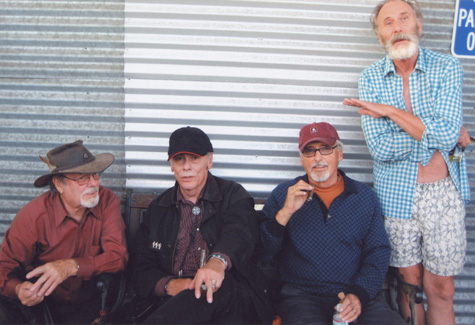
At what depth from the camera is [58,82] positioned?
3.69 metres

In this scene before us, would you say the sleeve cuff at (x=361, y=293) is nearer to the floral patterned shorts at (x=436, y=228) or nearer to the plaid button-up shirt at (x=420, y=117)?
the floral patterned shorts at (x=436, y=228)

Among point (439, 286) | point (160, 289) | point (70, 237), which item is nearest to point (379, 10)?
point (439, 286)

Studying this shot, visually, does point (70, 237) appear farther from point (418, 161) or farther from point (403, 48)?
point (403, 48)

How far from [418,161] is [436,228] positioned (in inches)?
19.2

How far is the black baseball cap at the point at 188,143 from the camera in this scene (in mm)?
3086

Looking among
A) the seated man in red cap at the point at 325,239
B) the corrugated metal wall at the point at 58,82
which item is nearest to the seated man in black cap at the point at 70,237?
the corrugated metal wall at the point at 58,82

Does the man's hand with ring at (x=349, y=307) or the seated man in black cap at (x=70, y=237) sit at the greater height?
the seated man in black cap at (x=70, y=237)

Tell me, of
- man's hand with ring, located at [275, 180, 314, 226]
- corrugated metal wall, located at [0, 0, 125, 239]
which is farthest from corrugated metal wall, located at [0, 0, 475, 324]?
man's hand with ring, located at [275, 180, 314, 226]

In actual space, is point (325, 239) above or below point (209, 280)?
above

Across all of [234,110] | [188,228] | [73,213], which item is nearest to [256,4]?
[234,110]

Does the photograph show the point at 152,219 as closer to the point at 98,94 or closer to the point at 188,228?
the point at 188,228

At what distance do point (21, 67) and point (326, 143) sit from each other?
2603 mm

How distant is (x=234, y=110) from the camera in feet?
12.1

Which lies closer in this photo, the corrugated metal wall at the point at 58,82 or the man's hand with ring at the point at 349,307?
the man's hand with ring at the point at 349,307
